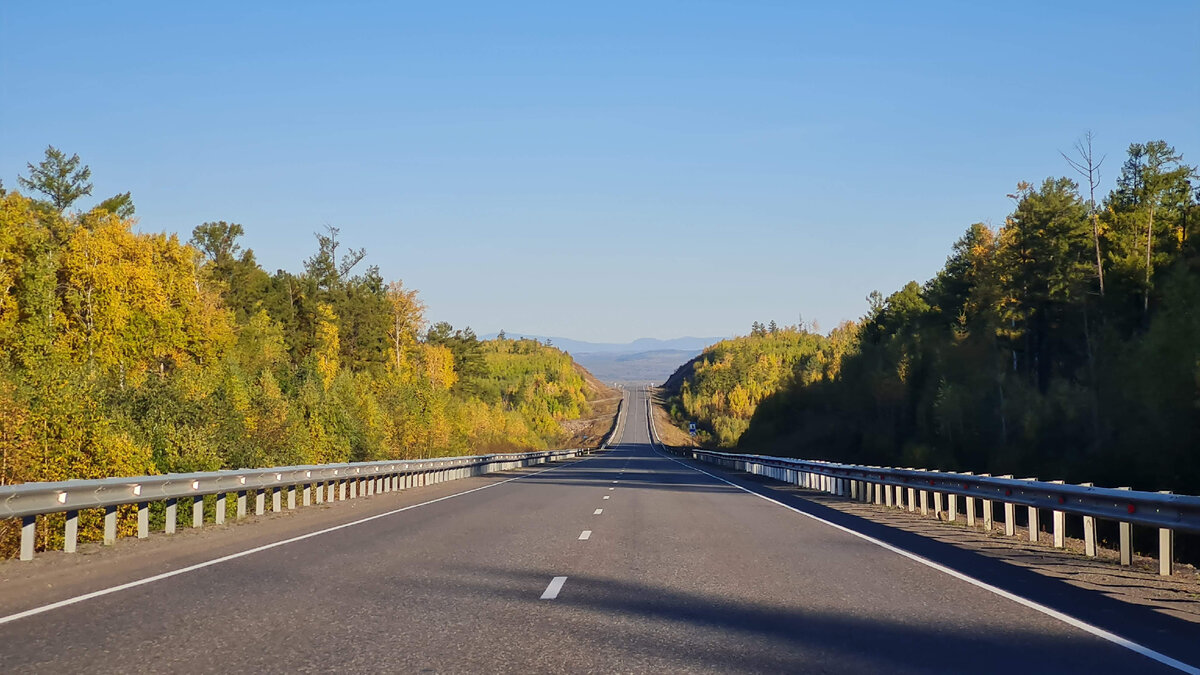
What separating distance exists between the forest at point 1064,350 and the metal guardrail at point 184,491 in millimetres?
36880

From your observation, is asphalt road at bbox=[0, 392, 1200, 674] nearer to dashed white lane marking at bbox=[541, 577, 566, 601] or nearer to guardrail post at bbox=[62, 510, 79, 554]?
dashed white lane marking at bbox=[541, 577, 566, 601]

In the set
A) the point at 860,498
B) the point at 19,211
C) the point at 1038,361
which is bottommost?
the point at 860,498

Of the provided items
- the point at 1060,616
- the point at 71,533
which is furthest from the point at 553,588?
the point at 71,533

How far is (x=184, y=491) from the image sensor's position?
60.3 ft

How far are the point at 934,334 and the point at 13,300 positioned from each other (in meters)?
72.4

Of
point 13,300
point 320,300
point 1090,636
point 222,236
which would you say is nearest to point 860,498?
point 1090,636

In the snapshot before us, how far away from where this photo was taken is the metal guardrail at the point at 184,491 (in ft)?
46.1

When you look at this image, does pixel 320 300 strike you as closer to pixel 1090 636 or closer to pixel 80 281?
pixel 80 281

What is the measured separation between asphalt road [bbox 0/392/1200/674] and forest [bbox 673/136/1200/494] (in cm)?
4360

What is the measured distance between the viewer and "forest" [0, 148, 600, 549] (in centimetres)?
2102

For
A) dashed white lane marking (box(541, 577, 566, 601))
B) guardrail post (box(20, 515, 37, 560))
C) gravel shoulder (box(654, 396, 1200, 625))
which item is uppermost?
guardrail post (box(20, 515, 37, 560))

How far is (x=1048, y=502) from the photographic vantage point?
55.7 feet

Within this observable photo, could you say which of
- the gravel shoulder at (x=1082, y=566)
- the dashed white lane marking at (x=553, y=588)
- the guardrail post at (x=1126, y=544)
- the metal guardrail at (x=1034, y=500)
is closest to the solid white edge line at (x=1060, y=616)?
the gravel shoulder at (x=1082, y=566)

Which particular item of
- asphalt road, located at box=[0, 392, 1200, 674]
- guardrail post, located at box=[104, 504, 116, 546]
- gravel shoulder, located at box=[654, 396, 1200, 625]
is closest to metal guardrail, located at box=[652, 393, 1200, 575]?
gravel shoulder, located at box=[654, 396, 1200, 625]
